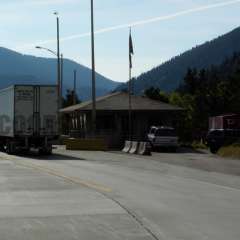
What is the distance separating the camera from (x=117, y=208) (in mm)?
13766

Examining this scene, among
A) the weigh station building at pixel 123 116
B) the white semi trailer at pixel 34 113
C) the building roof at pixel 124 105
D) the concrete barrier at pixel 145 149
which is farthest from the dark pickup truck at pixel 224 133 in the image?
the white semi trailer at pixel 34 113

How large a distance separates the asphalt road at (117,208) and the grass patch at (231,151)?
17218mm

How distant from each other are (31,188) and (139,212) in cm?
565

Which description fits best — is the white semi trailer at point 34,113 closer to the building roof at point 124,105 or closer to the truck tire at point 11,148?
the truck tire at point 11,148

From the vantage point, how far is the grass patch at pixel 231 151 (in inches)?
1561

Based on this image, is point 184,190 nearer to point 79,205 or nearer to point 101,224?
point 79,205

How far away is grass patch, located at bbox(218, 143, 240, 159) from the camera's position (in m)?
39.7

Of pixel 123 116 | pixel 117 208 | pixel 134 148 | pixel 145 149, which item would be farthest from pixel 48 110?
pixel 117 208

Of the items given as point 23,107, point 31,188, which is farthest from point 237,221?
point 23,107

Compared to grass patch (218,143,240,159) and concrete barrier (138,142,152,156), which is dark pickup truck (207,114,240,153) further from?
concrete barrier (138,142,152,156)

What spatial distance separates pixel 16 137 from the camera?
1592 inches

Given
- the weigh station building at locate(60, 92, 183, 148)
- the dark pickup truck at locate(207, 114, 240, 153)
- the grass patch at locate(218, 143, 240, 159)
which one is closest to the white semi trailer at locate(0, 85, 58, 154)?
the grass patch at locate(218, 143, 240, 159)

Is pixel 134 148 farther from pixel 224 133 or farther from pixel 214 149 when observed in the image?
pixel 224 133

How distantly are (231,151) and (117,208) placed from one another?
1090 inches
